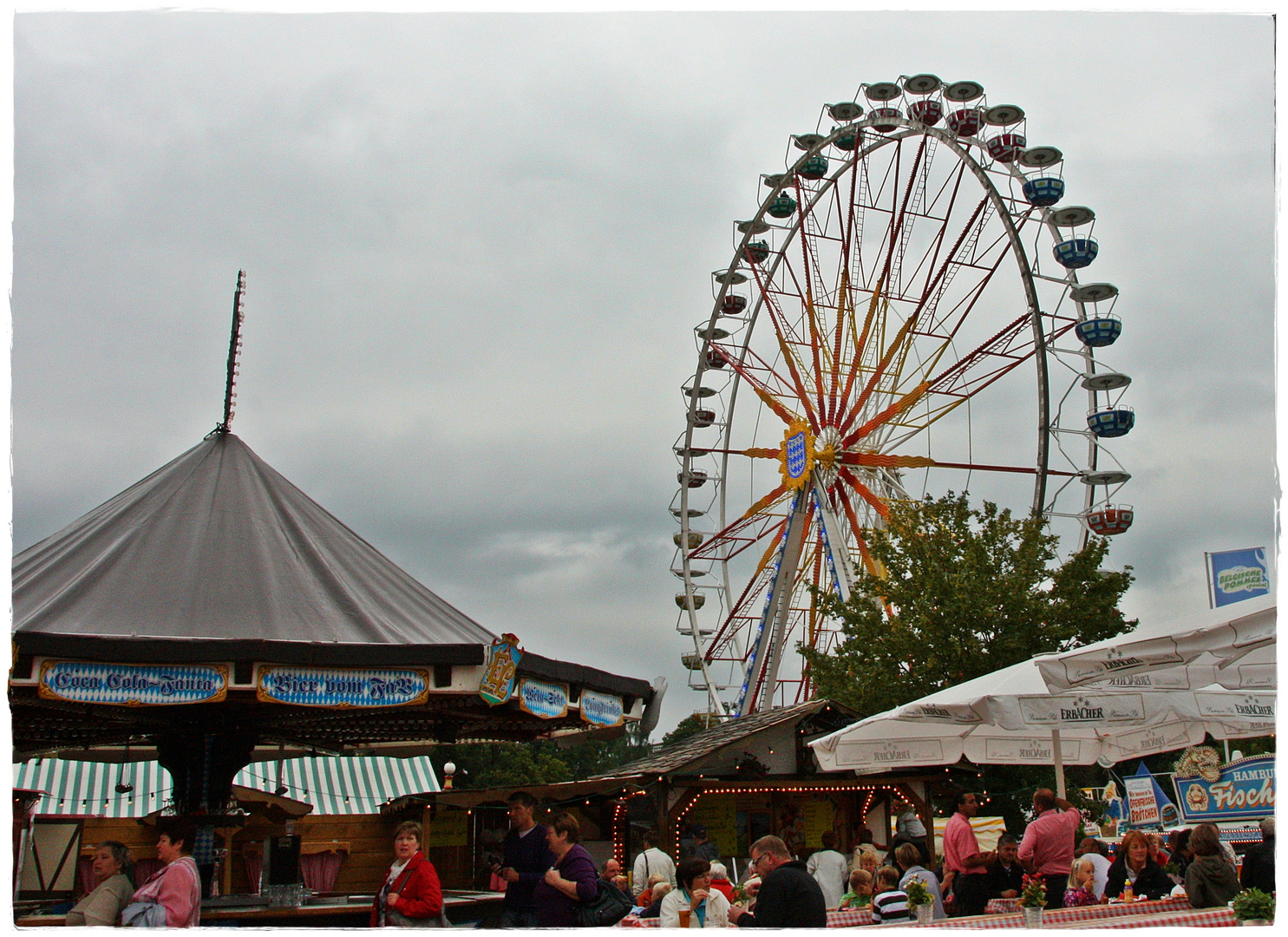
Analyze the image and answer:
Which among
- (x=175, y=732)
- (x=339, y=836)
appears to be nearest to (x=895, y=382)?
(x=339, y=836)

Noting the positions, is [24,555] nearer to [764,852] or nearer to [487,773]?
[764,852]

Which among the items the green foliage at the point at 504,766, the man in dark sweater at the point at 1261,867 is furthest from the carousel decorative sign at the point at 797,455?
the green foliage at the point at 504,766

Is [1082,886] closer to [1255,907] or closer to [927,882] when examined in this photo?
[927,882]

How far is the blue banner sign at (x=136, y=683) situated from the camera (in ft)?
25.0

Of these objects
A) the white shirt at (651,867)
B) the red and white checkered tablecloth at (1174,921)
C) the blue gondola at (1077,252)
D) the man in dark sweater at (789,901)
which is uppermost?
the blue gondola at (1077,252)

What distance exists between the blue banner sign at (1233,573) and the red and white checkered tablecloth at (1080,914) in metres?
13.8

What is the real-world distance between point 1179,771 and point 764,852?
10294 millimetres

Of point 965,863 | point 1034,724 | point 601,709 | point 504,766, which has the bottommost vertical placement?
point 965,863

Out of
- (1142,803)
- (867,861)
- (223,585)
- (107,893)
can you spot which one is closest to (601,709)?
(867,861)

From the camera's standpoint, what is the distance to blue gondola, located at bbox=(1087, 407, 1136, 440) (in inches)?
775

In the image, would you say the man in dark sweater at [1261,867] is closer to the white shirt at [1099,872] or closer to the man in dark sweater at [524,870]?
the white shirt at [1099,872]

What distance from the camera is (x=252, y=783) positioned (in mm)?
25812

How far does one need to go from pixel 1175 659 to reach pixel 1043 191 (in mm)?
16105

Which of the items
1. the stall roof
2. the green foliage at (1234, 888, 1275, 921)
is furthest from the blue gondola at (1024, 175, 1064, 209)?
the green foliage at (1234, 888, 1275, 921)
